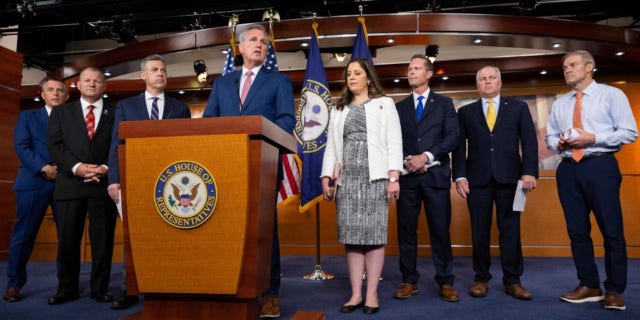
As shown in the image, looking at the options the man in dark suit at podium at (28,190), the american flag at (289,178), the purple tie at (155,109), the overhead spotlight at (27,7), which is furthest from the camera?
the overhead spotlight at (27,7)

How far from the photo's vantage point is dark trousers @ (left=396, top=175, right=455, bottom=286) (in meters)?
3.23

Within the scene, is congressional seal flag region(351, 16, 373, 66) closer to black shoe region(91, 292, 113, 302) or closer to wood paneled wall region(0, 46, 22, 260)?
black shoe region(91, 292, 113, 302)

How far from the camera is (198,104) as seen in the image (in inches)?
291

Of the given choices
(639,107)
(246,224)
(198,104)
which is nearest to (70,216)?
(246,224)

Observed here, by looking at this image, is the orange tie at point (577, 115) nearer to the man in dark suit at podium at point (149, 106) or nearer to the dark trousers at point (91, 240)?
the man in dark suit at podium at point (149, 106)

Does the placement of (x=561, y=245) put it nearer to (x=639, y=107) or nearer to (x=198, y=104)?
(x=639, y=107)

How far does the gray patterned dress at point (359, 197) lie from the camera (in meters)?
2.69

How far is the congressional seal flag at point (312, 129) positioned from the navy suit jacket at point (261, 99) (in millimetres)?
1771

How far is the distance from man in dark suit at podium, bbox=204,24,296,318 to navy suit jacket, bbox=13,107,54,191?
1.76 meters

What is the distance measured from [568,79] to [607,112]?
0.32 meters

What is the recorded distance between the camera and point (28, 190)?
3.44 m

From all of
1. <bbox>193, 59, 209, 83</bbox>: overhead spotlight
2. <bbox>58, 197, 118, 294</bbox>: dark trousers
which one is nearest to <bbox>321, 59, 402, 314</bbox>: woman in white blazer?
<bbox>58, 197, 118, 294</bbox>: dark trousers

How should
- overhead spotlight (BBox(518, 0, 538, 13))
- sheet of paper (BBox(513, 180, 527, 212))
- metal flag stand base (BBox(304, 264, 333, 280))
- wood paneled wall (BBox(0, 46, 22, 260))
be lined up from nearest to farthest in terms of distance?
sheet of paper (BBox(513, 180, 527, 212)) < metal flag stand base (BBox(304, 264, 333, 280)) < wood paneled wall (BBox(0, 46, 22, 260)) < overhead spotlight (BBox(518, 0, 538, 13))

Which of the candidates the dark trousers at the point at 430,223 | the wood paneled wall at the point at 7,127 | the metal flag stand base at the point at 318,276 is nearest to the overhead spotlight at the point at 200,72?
the wood paneled wall at the point at 7,127
